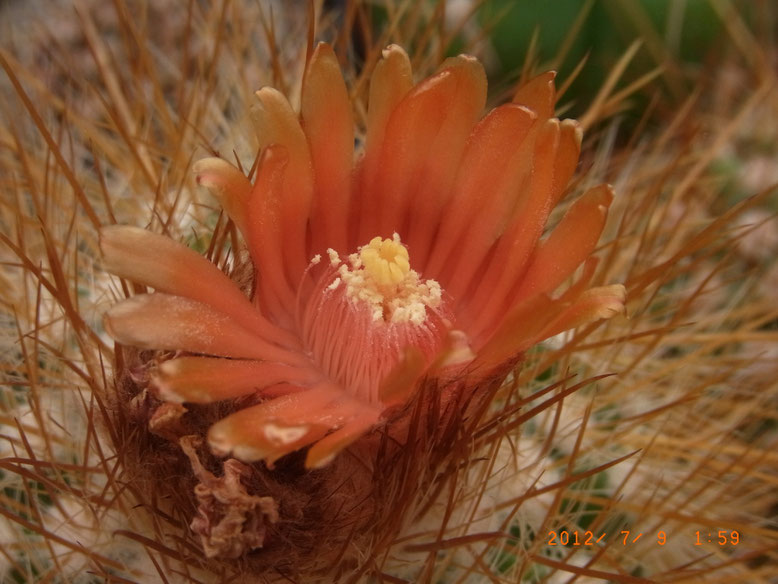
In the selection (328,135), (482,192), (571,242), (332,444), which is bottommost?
(332,444)

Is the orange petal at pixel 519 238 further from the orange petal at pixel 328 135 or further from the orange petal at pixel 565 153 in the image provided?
the orange petal at pixel 328 135

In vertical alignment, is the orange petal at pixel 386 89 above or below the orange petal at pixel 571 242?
above

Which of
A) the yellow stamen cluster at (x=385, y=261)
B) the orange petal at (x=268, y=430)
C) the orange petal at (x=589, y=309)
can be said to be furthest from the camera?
the yellow stamen cluster at (x=385, y=261)

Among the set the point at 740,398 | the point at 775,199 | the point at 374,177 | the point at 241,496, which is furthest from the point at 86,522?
the point at 775,199

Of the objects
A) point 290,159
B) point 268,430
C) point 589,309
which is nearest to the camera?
point 268,430

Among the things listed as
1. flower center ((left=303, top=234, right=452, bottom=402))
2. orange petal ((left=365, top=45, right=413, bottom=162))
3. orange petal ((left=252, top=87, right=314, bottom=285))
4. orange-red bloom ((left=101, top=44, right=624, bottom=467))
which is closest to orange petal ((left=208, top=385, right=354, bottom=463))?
orange-red bloom ((left=101, top=44, right=624, bottom=467))

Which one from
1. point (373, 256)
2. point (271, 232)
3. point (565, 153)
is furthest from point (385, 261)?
point (565, 153)

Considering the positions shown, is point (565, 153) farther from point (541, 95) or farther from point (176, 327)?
point (176, 327)

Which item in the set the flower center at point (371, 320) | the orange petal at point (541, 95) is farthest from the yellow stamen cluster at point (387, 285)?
the orange petal at point (541, 95)
